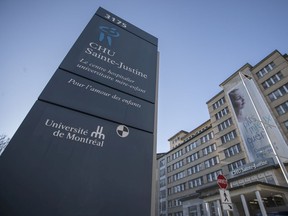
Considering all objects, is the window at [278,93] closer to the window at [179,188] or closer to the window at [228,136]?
the window at [228,136]

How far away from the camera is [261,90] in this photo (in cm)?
3269

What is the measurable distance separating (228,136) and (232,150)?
311cm

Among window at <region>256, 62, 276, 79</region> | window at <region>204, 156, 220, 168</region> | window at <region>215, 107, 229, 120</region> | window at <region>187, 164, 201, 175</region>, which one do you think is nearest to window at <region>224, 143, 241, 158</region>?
window at <region>204, 156, 220, 168</region>

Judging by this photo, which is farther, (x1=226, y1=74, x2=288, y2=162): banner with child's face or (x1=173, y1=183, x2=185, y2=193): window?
(x1=173, y1=183, x2=185, y2=193): window

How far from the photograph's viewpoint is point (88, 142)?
316cm

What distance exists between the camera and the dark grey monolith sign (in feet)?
7.96

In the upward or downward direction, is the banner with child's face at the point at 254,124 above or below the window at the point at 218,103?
below

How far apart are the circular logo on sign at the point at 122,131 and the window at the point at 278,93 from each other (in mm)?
33958

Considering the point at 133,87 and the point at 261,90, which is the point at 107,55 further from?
the point at 261,90

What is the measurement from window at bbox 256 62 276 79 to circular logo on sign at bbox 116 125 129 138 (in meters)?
37.6

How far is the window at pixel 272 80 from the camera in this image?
3062cm

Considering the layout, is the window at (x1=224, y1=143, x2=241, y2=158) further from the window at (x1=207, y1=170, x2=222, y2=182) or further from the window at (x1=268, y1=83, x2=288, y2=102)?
the window at (x1=268, y1=83, x2=288, y2=102)

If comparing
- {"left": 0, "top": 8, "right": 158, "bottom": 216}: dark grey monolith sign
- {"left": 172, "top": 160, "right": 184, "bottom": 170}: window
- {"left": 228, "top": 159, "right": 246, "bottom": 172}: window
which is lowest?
{"left": 0, "top": 8, "right": 158, "bottom": 216}: dark grey monolith sign

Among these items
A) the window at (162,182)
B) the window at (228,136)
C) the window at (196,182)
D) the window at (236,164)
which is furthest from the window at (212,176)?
the window at (162,182)
